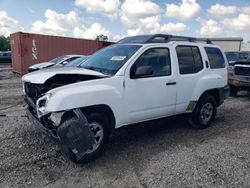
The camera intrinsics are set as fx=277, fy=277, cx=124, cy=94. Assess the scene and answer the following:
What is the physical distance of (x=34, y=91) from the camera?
443 centimetres

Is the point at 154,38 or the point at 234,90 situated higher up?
the point at 154,38

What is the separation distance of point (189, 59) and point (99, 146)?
2742mm

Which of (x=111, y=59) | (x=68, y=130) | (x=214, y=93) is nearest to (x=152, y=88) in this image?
(x=111, y=59)

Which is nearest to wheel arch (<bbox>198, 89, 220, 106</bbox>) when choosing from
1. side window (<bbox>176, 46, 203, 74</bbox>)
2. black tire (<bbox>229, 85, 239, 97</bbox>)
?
side window (<bbox>176, 46, 203, 74</bbox>)

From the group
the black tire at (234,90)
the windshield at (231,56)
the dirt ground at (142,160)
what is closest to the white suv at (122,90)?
the dirt ground at (142,160)

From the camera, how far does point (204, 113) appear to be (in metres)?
6.20

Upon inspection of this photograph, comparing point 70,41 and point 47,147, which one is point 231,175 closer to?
point 47,147

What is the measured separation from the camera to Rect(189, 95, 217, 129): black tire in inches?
237

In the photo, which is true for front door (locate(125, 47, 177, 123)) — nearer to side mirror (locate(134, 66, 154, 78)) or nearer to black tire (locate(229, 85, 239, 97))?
side mirror (locate(134, 66, 154, 78))

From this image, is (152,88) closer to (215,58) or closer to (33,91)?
(33,91)

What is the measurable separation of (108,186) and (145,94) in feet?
5.79

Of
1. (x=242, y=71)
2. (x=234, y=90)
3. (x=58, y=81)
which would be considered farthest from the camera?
(x=234, y=90)

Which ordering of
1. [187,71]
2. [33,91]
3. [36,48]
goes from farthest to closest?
1. [36,48]
2. [187,71]
3. [33,91]

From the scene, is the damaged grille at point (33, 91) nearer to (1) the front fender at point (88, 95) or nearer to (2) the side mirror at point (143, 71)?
(1) the front fender at point (88, 95)
